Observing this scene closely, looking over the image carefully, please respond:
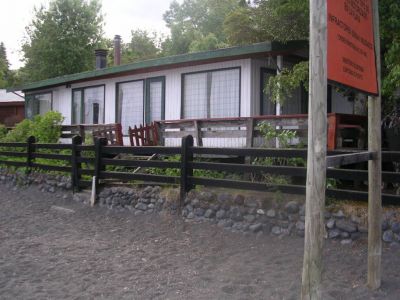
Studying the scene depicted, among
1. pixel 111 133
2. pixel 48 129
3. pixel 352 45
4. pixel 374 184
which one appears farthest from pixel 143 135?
pixel 352 45

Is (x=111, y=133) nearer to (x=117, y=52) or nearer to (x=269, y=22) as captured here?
(x=269, y=22)

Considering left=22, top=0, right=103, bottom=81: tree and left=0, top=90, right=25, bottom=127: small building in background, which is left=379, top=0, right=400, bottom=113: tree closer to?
left=0, top=90, right=25, bottom=127: small building in background

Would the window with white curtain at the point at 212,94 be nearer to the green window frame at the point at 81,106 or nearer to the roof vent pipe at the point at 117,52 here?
the green window frame at the point at 81,106

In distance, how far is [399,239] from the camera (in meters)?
6.00

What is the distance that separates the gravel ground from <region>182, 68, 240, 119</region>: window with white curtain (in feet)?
16.3

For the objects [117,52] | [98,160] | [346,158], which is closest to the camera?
[346,158]

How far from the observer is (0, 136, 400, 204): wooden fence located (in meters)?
6.75

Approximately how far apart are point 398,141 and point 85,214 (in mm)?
6135

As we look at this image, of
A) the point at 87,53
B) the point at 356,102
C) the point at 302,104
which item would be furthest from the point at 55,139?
the point at 87,53

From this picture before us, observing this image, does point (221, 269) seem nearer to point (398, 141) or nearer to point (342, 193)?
point (342, 193)

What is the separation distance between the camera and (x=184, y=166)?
8.59 metres

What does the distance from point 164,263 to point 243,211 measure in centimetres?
177

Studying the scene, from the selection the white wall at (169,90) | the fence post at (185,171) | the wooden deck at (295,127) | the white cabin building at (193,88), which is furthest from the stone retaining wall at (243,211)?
the white wall at (169,90)

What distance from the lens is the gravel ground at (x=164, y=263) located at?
5254mm
